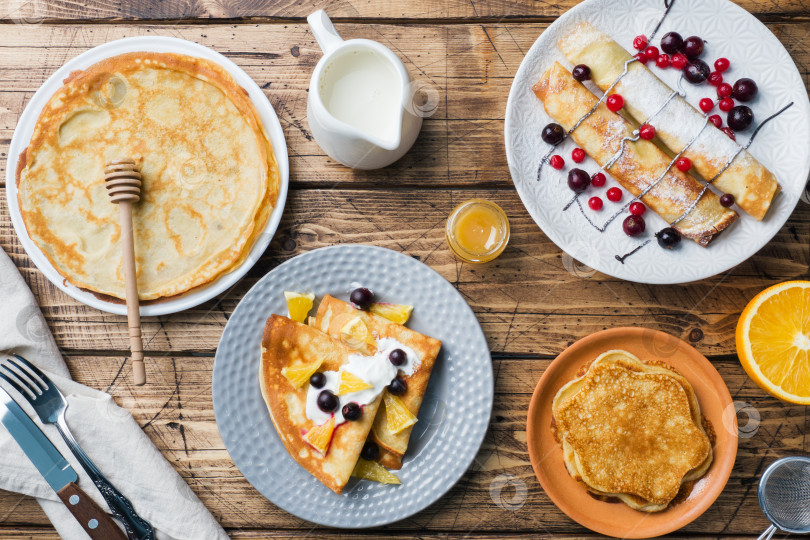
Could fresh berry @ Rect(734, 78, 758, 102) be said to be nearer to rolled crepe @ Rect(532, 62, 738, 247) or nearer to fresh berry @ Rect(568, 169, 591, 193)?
rolled crepe @ Rect(532, 62, 738, 247)

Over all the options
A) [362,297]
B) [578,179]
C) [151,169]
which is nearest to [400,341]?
[362,297]

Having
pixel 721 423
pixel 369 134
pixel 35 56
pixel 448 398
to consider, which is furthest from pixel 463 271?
pixel 35 56

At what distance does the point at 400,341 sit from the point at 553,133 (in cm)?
85

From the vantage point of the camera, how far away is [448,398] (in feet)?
6.11

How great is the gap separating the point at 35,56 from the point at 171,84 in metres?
0.54

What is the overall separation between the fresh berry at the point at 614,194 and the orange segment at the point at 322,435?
1161 mm

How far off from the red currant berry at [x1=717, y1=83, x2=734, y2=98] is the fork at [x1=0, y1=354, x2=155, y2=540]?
239cm

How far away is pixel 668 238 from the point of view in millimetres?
1800

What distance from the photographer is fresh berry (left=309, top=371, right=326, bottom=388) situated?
176 centimetres

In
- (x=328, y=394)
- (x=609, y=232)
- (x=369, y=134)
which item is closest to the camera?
(x=369, y=134)

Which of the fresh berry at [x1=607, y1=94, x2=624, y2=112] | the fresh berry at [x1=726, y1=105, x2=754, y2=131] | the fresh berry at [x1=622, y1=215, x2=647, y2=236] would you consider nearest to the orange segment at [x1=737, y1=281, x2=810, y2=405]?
the fresh berry at [x1=622, y1=215, x2=647, y2=236]

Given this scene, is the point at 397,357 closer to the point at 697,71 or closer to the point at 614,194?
the point at 614,194

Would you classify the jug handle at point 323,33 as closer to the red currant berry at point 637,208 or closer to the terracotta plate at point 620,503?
the red currant berry at point 637,208

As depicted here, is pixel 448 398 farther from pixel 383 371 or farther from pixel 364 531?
pixel 364 531
